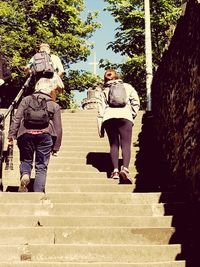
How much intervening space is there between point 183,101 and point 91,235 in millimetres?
2708

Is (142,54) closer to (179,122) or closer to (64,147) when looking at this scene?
(64,147)

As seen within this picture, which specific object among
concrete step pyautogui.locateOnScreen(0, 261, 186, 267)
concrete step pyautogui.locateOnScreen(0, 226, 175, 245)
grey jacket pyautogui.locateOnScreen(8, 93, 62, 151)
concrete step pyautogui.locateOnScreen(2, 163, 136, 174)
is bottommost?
concrete step pyautogui.locateOnScreen(0, 261, 186, 267)

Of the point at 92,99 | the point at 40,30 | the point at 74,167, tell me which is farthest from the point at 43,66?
the point at 92,99

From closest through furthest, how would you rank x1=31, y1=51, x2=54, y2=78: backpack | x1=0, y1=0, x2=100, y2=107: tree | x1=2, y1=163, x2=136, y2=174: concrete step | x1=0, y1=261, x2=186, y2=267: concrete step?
x1=0, y1=261, x2=186, y2=267: concrete step, x1=2, y1=163, x2=136, y2=174: concrete step, x1=31, y1=51, x2=54, y2=78: backpack, x1=0, y1=0, x2=100, y2=107: tree

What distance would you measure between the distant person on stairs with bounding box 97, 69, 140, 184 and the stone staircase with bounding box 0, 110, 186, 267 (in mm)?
422

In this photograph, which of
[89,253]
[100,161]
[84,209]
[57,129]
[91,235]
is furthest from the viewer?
[100,161]

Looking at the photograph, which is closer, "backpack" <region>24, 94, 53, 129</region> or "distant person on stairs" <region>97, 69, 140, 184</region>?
"backpack" <region>24, 94, 53, 129</region>

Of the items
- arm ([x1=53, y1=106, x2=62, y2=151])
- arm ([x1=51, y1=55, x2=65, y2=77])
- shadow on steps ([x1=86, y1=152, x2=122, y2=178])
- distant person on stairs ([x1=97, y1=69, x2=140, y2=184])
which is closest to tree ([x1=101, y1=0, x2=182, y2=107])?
arm ([x1=51, y1=55, x2=65, y2=77])

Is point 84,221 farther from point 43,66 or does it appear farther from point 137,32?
point 137,32

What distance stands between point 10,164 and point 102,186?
1.87 metres

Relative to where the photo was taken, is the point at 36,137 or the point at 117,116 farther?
the point at 117,116

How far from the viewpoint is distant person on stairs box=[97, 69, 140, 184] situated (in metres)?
7.06

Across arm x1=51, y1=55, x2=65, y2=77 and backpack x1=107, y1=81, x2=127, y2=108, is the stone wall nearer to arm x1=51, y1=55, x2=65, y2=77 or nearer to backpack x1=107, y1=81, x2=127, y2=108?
backpack x1=107, y1=81, x2=127, y2=108

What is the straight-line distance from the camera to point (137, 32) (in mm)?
21188
